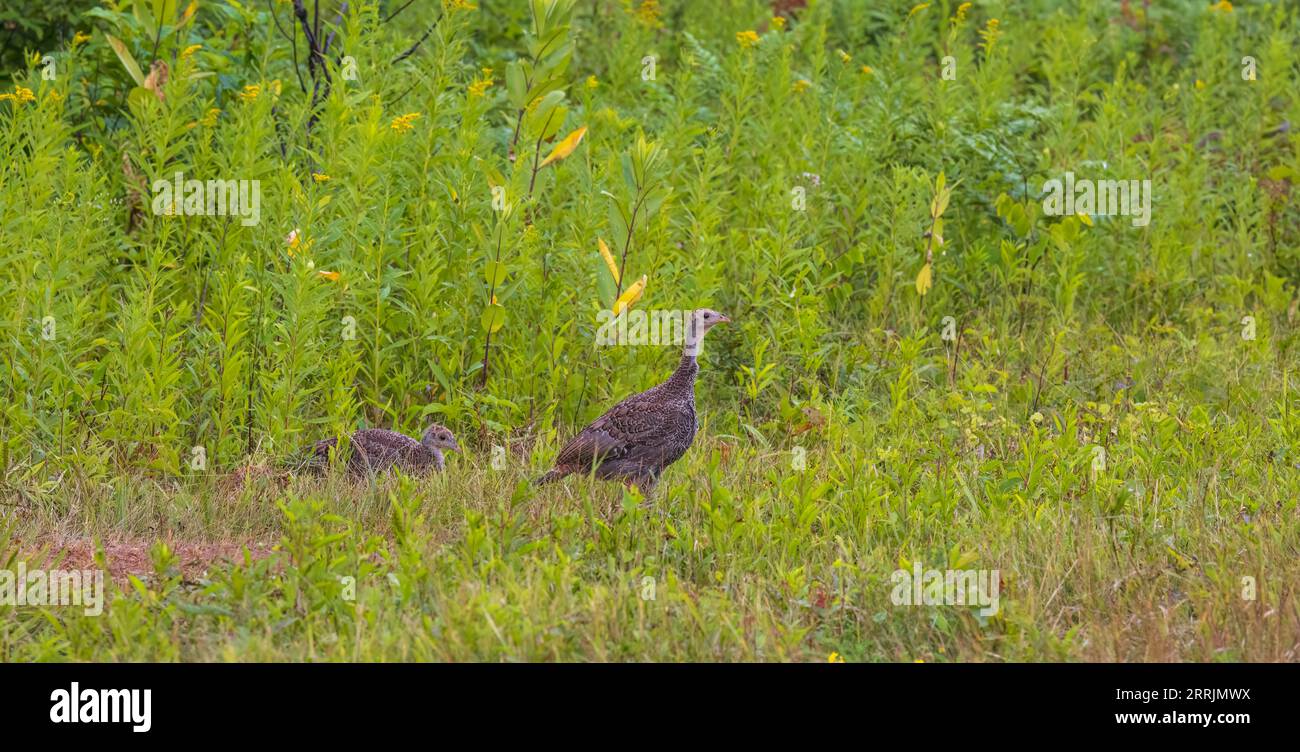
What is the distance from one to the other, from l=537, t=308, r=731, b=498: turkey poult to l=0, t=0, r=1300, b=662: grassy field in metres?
0.16

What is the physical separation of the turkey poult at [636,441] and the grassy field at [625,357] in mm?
164

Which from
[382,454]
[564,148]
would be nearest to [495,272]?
[564,148]

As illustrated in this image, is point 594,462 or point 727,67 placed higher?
A: point 727,67

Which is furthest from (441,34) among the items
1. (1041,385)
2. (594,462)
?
(1041,385)

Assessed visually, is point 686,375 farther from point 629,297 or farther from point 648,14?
point 648,14

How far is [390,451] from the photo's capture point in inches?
335

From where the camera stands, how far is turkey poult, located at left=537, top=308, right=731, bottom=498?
8.21 m

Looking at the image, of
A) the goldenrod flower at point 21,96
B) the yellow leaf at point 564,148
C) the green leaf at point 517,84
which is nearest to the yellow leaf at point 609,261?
the yellow leaf at point 564,148

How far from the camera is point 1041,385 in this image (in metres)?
9.82

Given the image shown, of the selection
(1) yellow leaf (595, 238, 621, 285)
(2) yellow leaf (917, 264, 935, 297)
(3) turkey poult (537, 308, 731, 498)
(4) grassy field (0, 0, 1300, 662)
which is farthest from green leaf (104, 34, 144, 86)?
(2) yellow leaf (917, 264, 935, 297)

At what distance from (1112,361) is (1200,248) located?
74.2 inches

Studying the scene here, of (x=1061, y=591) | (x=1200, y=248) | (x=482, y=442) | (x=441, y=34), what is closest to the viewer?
(x=1061, y=591)

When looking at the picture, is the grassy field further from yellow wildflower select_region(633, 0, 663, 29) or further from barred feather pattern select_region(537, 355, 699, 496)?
yellow wildflower select_region(633, 0, 663, 29)

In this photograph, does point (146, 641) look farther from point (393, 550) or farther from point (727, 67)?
point (727, 67)
